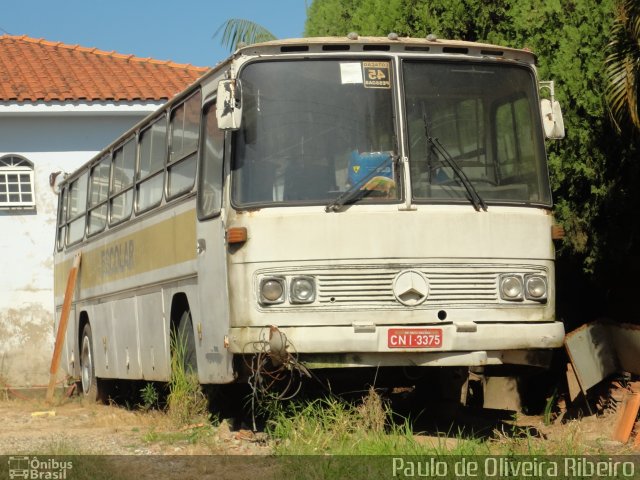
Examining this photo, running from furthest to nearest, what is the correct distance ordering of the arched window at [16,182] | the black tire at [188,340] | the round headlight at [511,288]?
1. the arched window at [16,182]
2. the black tire at [188,340]
3. the round headlight at [511,288]

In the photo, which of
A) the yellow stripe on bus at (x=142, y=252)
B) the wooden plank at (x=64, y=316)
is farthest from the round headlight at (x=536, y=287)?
the wooden plank at (x=64, y=316)

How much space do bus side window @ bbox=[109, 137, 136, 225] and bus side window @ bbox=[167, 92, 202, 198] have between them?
6.26ft

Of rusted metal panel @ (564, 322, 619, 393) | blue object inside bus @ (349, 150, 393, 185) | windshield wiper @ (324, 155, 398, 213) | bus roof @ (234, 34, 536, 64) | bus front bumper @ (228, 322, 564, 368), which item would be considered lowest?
rusted metal panel @ (564, 322, 619, 393)

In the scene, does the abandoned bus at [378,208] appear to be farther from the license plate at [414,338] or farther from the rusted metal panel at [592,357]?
the rusted metal panel at [592,357]

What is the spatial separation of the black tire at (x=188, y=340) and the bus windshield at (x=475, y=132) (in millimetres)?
3026

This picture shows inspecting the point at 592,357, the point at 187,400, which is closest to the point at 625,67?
the point at 592,357

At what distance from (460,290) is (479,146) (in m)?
1.27

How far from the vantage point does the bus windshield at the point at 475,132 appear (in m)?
9.15

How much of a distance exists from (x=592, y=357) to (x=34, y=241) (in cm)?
1366

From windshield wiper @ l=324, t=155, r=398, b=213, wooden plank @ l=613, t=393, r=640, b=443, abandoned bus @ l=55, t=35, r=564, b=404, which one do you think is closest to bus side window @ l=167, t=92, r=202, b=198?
abandoned bus @ l=55, t=35, r=564, b=404

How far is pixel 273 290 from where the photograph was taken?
8.84 metres

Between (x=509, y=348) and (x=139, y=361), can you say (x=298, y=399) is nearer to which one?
(x=509, y=348)

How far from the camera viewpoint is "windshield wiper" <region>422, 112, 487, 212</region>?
9.12 metres

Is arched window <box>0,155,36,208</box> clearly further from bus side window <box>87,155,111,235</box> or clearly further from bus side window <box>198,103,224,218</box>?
bus side window <box>198,103,224,218</box>
